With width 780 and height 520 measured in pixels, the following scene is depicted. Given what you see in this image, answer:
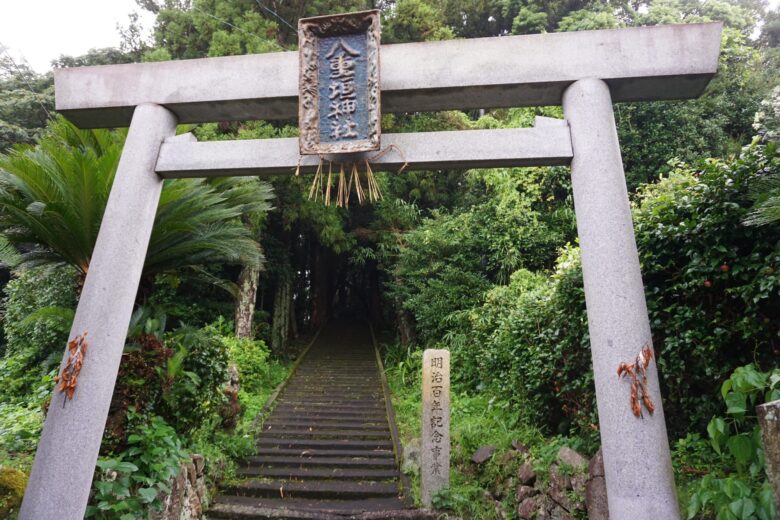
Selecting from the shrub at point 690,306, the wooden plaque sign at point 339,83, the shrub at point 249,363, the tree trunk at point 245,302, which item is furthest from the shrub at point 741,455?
the tree trunk at point 245,302

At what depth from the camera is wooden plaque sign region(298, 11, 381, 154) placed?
3277 millimetres

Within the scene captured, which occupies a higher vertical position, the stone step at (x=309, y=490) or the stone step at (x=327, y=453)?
the stone step at (x=327, y=453)

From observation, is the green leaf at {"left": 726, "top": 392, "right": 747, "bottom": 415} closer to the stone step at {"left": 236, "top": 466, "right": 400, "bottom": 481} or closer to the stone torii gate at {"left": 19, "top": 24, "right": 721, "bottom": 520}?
the stone torii gate at {"left": 19, "top": 24, "right": 721, "bottom": 520}

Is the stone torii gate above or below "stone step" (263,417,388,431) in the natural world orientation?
above

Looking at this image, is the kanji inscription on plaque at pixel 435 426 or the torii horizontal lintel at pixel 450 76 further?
the kanji inscription on plaque at pixel 435 426

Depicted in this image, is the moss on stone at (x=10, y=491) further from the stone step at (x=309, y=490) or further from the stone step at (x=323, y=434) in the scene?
the stone step at (x=323, y=434)

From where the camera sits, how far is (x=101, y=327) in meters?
3.11

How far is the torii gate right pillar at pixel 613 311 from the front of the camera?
2525 millimetres

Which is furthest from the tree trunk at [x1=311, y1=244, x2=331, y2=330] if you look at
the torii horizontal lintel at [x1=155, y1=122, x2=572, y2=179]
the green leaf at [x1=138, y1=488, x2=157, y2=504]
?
the torii horizontal lintel at [x1=155, y1=122, x2=572, y2=179]

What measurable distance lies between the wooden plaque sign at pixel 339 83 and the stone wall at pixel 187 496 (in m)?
3.54

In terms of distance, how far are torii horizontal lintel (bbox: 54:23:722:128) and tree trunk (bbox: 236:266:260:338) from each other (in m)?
6.67

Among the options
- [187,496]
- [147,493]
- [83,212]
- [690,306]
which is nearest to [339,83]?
[83,212]

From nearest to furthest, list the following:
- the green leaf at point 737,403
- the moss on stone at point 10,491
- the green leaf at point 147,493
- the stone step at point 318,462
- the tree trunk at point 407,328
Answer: the green leaf at point 737,403, the moss on stone at point 10,491, the green leaf at point 147,493, the stone step at point 318,462, the tree trunk at point 407,328

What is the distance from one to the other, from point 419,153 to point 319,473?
5.00 m
